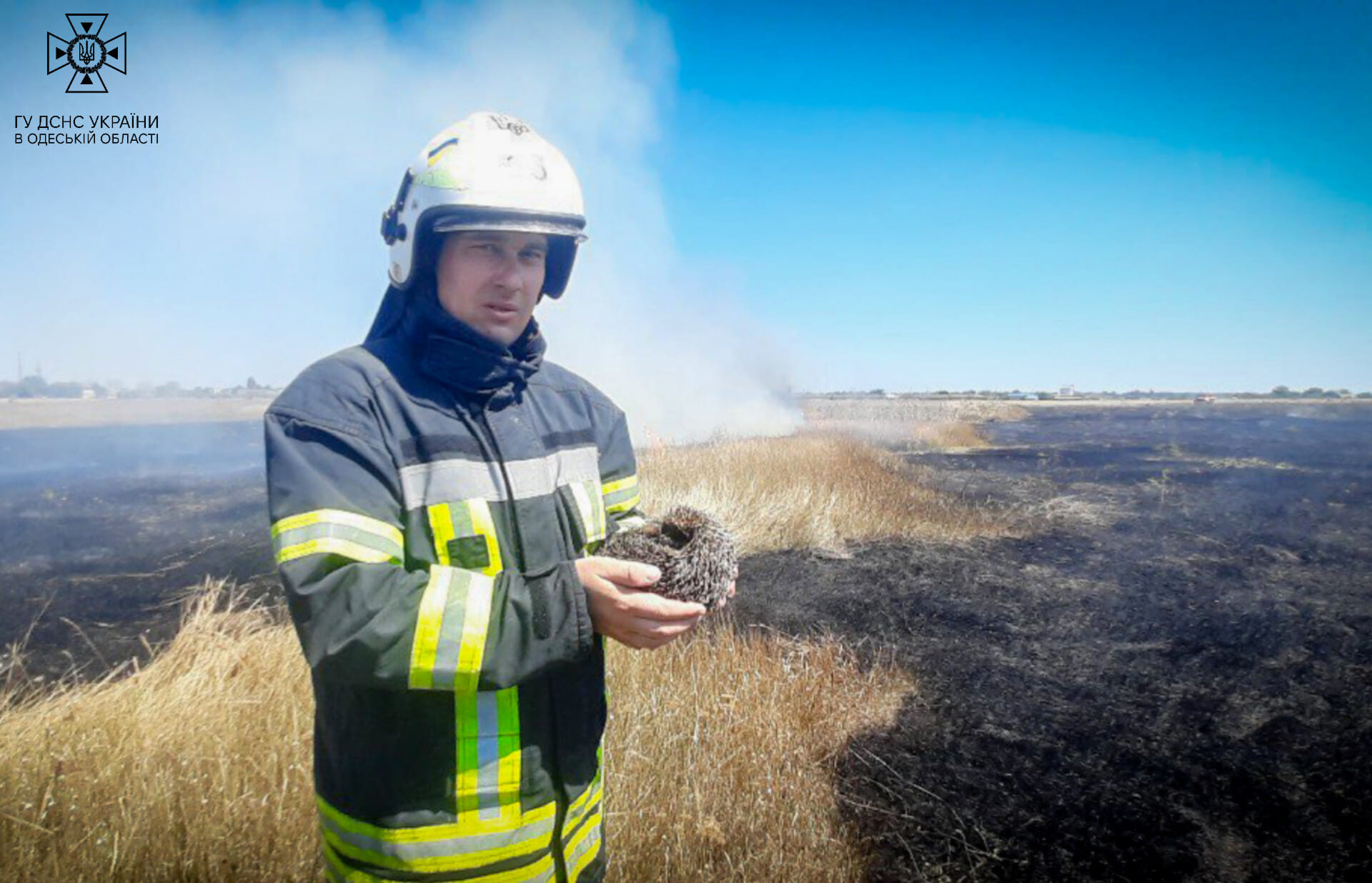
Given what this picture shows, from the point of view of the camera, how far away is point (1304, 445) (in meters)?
29.2

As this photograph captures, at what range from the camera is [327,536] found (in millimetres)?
1163

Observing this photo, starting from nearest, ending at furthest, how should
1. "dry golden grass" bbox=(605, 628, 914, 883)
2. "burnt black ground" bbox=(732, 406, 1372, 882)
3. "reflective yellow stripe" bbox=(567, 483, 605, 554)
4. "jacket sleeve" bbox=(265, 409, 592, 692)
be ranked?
"jacket sleeve" bbox=(265, 409, 592, 692) → "reflective yellow stripe" bbox=(567, 483, 605, 554) → "dry golden grass" bbox=(605, 628, 914, 883) → "burnt black ground" bbox=(732, 406, 1372, 882)

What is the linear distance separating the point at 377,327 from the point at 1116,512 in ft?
52.4

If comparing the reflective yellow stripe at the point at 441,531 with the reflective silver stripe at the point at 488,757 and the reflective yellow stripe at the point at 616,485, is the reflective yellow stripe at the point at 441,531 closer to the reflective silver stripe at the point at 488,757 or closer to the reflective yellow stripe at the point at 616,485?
the reflective silver stripe at the point at 488,757

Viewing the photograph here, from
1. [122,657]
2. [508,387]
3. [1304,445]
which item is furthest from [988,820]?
[1304,445]

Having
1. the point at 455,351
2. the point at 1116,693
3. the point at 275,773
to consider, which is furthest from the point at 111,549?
the point at 1116,693

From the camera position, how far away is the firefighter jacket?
1157 mm

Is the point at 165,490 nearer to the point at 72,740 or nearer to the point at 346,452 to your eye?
the point at 72,740

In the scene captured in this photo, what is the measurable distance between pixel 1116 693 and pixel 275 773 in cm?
647

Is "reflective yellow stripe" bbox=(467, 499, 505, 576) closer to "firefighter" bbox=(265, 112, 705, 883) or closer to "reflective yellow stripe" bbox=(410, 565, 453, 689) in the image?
"firefighter" bbox=(265, 112, 705, 883)

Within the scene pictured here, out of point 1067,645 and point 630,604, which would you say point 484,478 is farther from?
point 1067,645

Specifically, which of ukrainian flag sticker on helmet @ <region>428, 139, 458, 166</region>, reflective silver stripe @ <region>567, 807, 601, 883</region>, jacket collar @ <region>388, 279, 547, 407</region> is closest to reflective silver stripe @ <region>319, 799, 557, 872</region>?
reflective silver stripe @ <region>567, 807, 601, 883</region>

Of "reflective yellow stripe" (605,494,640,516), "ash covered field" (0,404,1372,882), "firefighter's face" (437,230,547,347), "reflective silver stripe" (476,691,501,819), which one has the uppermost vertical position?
"firefighter's face" (437,230,547,347)

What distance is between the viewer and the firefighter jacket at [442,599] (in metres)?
1.16
